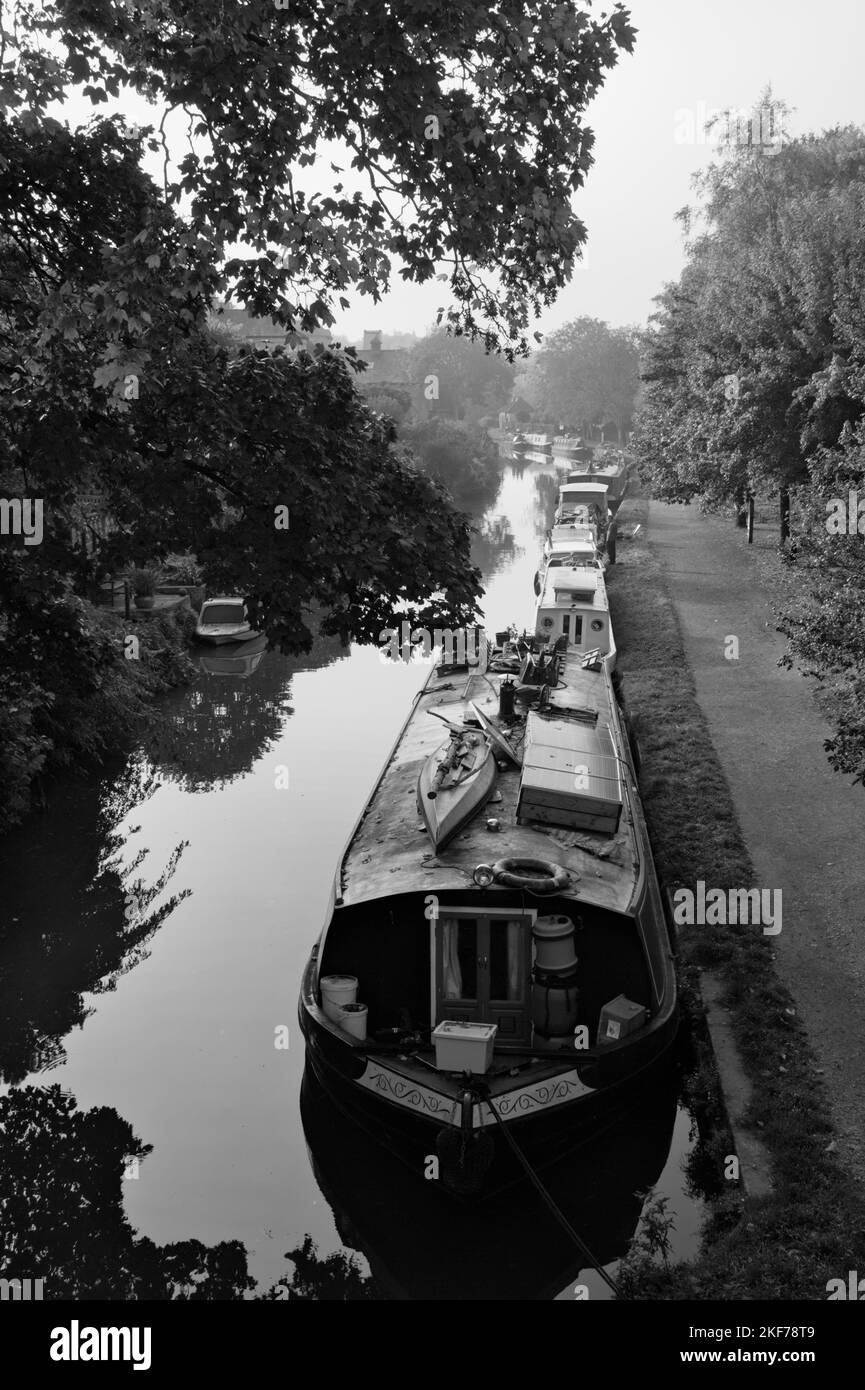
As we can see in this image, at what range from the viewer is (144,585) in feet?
96.7

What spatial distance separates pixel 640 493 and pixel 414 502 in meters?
52.9

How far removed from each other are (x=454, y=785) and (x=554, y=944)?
2.53 meters

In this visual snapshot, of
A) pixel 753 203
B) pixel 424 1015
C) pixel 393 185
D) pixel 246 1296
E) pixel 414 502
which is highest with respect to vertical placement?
pixel 753 203

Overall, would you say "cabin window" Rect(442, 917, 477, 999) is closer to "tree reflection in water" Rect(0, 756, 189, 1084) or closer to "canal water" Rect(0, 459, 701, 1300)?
"canal water" Rect(0, 459, 701, 1300)

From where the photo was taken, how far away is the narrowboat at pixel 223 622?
3056cm

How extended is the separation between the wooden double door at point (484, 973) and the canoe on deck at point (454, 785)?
3.73 ft

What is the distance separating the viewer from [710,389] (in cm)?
3219

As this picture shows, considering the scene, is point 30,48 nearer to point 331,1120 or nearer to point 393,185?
point 393,185

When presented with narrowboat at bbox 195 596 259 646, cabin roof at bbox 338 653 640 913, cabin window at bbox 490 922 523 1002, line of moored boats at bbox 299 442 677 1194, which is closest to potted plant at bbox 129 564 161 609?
narrowboat at bbox 195 596 259 646

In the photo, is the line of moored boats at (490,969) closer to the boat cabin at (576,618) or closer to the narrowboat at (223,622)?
the boat cabin at (576,618)

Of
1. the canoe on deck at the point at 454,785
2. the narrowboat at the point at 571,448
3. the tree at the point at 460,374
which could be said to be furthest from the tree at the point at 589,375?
the canoe on deck at the point at 454,785

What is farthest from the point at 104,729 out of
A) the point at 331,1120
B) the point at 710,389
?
the point at 710,389

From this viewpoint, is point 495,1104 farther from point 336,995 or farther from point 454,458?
point 454,458

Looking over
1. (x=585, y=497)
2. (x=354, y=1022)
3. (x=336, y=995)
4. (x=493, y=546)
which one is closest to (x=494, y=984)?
(x=354, y=1022)
